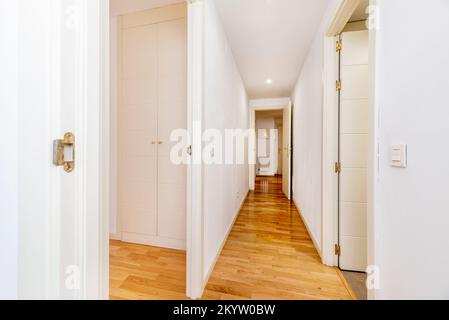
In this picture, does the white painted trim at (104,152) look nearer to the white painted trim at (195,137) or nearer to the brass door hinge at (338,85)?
the white painted trim at (195,137)

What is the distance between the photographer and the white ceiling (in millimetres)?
1899

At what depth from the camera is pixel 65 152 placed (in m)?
0.51

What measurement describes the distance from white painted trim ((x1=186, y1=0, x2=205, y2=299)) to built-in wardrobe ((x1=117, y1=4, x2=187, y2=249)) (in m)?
0.77

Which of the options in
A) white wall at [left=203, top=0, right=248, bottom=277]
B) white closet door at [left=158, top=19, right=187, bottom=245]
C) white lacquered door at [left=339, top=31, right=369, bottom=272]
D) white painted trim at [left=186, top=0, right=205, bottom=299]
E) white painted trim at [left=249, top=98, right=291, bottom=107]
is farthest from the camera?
white painted trim at [left=249, top=98, right=291, bottom=107]

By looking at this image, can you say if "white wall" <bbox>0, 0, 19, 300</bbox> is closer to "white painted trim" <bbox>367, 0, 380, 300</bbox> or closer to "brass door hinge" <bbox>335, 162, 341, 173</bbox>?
"white painted trim" <bbox>367, 0, 380, 300</bbox>

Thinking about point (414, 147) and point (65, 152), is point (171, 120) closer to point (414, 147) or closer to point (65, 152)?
point (65, 152)

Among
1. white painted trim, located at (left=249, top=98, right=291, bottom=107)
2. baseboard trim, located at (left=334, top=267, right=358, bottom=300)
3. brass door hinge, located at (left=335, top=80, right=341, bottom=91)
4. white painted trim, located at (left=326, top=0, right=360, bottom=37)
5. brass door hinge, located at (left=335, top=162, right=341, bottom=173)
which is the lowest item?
baseboard trim, located at (left=334, top=267, right=358, bottom=300)

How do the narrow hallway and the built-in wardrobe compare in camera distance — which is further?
the built-in wardrobe

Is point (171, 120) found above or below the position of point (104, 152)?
above

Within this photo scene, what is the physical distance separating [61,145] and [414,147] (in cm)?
118

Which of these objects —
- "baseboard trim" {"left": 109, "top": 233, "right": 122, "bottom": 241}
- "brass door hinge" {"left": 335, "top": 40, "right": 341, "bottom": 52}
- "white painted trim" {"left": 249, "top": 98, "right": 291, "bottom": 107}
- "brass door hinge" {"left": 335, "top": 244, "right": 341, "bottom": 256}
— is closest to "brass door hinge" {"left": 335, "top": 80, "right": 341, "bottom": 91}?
"brass door hinge" {"left": 335, "top": 40, "right": 341, "bottom": 52}

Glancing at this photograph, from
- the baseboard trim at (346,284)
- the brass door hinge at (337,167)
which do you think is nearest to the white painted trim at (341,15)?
the brass door hinge at (337,167)

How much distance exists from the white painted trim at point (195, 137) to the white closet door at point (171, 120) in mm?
771

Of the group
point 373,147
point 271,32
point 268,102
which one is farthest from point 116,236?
point 268,102
